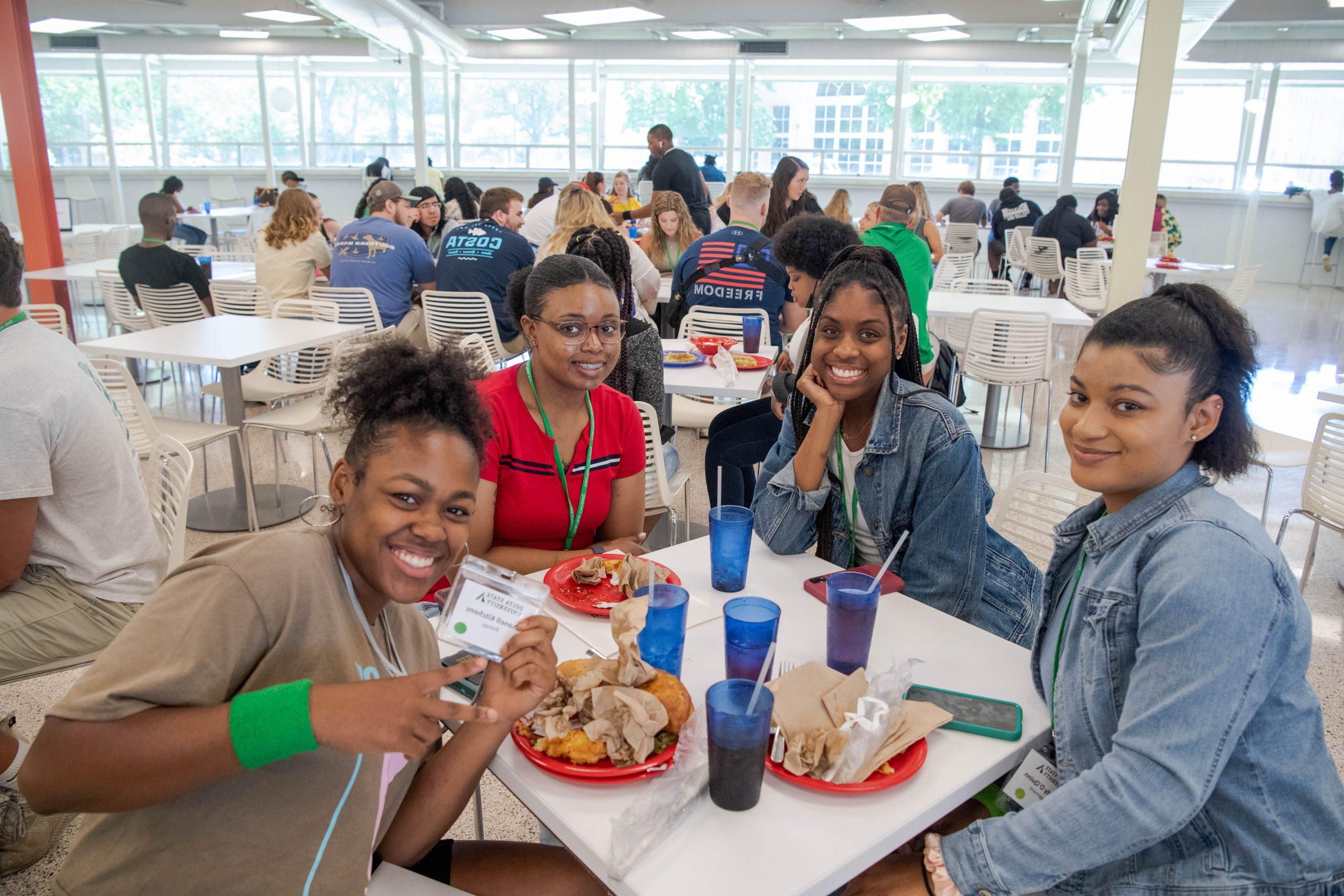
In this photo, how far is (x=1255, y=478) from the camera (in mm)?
4996

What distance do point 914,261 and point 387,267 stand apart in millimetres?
3282

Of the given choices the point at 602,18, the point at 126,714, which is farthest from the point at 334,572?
Result: the point at 602,18

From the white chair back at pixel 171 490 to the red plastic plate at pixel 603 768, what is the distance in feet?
4.72

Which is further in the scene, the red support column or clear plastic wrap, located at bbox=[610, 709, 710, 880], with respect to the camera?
the red support column

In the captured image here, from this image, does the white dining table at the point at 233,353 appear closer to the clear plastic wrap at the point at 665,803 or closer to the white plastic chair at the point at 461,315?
the white plastic chair at the point at 461,315

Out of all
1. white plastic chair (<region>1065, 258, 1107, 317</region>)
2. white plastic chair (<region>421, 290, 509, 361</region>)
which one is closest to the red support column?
white plastic chair (<region>421, 290, 509, 361</region>)

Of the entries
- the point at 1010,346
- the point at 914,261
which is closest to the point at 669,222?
the point at 914,261

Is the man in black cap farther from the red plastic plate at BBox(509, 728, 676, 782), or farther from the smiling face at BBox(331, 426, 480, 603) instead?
the red plastic plate at BBox(509, 728, 676, 782)

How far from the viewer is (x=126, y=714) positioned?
94 cm

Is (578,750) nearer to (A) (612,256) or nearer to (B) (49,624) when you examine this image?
(B) (49,624)

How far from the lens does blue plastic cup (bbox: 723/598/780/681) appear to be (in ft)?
4.35

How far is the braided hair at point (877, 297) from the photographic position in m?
1.95

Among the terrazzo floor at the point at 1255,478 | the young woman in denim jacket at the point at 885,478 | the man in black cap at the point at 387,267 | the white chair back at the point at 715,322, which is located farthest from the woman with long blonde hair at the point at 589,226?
the young woman in denim jacket at the point at 885,478

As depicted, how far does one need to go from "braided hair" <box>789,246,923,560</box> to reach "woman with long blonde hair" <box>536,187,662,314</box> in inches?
111
